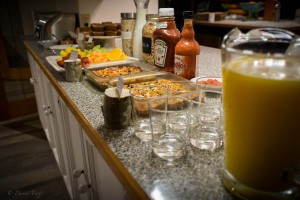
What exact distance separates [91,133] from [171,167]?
9.9 inches

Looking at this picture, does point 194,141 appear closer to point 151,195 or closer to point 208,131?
point 208,131

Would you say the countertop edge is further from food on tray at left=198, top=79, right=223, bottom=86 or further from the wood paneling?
the wood paneling

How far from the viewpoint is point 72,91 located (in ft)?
3.21

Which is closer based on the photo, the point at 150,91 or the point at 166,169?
the point at 166,169

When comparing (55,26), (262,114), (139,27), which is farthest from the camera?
(55,26)

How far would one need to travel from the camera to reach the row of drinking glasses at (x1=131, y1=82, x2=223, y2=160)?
58 centimetres

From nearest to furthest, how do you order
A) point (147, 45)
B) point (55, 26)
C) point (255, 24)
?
point (147, 45)
point (55, 26)
point (255, 24)

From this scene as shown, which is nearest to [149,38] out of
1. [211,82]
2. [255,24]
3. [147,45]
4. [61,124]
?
[147,45]

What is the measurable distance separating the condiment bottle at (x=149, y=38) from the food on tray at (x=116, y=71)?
4.1 inches

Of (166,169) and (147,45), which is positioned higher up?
A: (147,45)

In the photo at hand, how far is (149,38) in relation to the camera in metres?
1.20

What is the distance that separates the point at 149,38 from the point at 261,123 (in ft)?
2.90

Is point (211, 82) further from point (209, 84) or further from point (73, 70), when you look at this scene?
point (73, 70)

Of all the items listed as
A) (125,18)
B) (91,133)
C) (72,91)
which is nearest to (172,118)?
(91,133)
